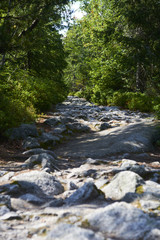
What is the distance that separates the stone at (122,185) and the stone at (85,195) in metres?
0.22

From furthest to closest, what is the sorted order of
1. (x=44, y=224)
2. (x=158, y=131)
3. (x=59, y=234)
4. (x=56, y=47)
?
(x=56, y=47)
(x=158, y=131)
(x=44, y=224)
(x=59, y=234)

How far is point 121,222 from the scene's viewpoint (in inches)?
76.3

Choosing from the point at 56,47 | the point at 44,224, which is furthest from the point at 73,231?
the point at 56,47

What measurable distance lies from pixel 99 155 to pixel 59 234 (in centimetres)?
442

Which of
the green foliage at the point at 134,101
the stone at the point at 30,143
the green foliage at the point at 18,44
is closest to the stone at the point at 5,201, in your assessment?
the green foliage at the point at 18,44

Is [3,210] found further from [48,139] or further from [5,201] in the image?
[48,139]

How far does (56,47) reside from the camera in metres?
15.5

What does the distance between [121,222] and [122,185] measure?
1.25 meters

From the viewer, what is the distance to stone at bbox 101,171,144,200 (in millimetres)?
2977

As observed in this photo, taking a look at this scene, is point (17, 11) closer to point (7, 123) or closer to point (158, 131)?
point (7, 123)

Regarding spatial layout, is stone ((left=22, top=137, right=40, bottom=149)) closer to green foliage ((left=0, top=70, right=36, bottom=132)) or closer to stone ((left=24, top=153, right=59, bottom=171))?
green foliage ((left=0, top=70, right=36, bottom=132))

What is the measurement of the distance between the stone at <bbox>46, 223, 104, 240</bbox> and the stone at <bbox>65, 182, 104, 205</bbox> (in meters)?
0.96

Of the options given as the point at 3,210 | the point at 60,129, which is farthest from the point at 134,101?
the point at 3,210

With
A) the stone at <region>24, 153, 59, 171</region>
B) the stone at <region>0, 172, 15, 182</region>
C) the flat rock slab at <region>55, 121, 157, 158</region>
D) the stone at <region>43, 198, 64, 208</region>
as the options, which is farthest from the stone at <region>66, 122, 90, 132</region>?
the stone at <region>43, 198, 64, 208</region>
